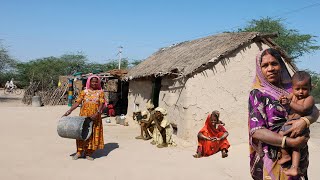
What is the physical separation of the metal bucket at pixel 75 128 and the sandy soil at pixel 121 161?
50cm

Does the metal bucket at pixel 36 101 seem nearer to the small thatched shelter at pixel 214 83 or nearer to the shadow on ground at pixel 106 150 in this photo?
the shadow on ground at pixel 106 150

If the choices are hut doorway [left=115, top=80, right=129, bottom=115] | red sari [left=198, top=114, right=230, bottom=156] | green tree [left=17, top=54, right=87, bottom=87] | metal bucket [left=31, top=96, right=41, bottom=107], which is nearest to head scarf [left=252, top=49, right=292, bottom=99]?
red sari [left=198, top=114, right=230, bottom=156]

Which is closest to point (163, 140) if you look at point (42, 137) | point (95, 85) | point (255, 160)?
point (95, 85)

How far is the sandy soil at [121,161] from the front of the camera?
5.67 m

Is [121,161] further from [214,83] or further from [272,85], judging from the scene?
[272,85]

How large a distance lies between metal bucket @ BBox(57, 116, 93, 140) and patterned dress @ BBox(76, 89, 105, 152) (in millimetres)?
160

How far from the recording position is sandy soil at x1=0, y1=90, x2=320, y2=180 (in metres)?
5.67

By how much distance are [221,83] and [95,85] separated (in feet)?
10.6

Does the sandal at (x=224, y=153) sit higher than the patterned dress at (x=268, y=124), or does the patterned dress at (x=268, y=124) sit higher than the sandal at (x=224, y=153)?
the patterned dress at (x=268, y=124)

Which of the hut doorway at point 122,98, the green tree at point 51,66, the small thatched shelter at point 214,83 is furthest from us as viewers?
the green tree at point 51,66

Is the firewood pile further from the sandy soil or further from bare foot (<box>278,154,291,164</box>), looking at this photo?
bare foot (<box>278,154,291,164</box>)

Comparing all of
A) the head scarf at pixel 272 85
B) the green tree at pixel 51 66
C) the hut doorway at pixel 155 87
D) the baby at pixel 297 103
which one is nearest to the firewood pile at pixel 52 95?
the hut doorway at pixel 155 87

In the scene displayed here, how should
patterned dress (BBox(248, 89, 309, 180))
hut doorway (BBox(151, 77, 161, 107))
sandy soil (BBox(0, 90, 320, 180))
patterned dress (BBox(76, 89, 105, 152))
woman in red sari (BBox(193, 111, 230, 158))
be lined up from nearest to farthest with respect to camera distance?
1. patterned dress (BBox(248, 89, 309, 180))
2. sandy soil (BBox(0, 90, 320, 180))
3. patterned dress (BBox(76, 89, 105, 152))
4. woman in red sari (BBox(193, 111, 230, 158))
5. hut doorway (BBox(151, 77, 161, 107))

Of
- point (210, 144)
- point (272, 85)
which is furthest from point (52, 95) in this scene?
point (272, 85)
